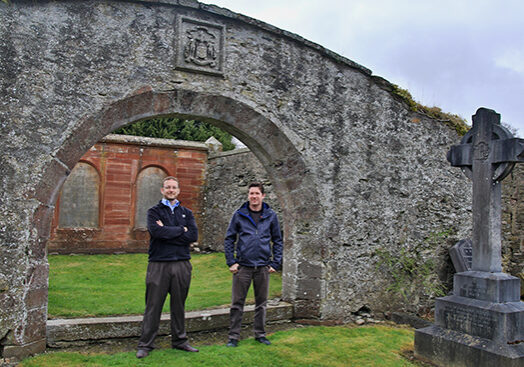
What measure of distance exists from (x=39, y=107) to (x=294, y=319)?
4017 mm

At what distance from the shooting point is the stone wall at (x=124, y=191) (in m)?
11.2

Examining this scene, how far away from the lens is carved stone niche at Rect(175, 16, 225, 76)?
17.1 feet

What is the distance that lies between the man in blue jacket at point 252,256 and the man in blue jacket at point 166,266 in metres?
0.49

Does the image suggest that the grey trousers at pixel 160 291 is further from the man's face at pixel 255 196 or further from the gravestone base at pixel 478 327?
the gravestone base at pixel 478 327

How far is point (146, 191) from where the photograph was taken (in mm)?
12078

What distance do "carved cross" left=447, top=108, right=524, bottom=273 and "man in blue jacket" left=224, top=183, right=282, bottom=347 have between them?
215 centimetres

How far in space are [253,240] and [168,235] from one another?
0.93 meters

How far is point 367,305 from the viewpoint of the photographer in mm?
6156

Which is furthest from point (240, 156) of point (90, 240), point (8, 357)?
point (8, 357)

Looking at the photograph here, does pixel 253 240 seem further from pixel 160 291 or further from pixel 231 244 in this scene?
pixel 160 291

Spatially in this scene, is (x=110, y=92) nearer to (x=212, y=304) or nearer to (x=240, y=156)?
(x=212, y=304)

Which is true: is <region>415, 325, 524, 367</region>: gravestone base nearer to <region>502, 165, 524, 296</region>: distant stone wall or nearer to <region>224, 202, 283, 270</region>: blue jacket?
<region>224, 202, 283, 270</region>: blue jacket

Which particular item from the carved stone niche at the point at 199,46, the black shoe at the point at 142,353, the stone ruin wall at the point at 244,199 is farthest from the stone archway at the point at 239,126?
the black shoe at the point at 142,353

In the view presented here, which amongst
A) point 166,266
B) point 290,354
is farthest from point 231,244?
point 290,354
